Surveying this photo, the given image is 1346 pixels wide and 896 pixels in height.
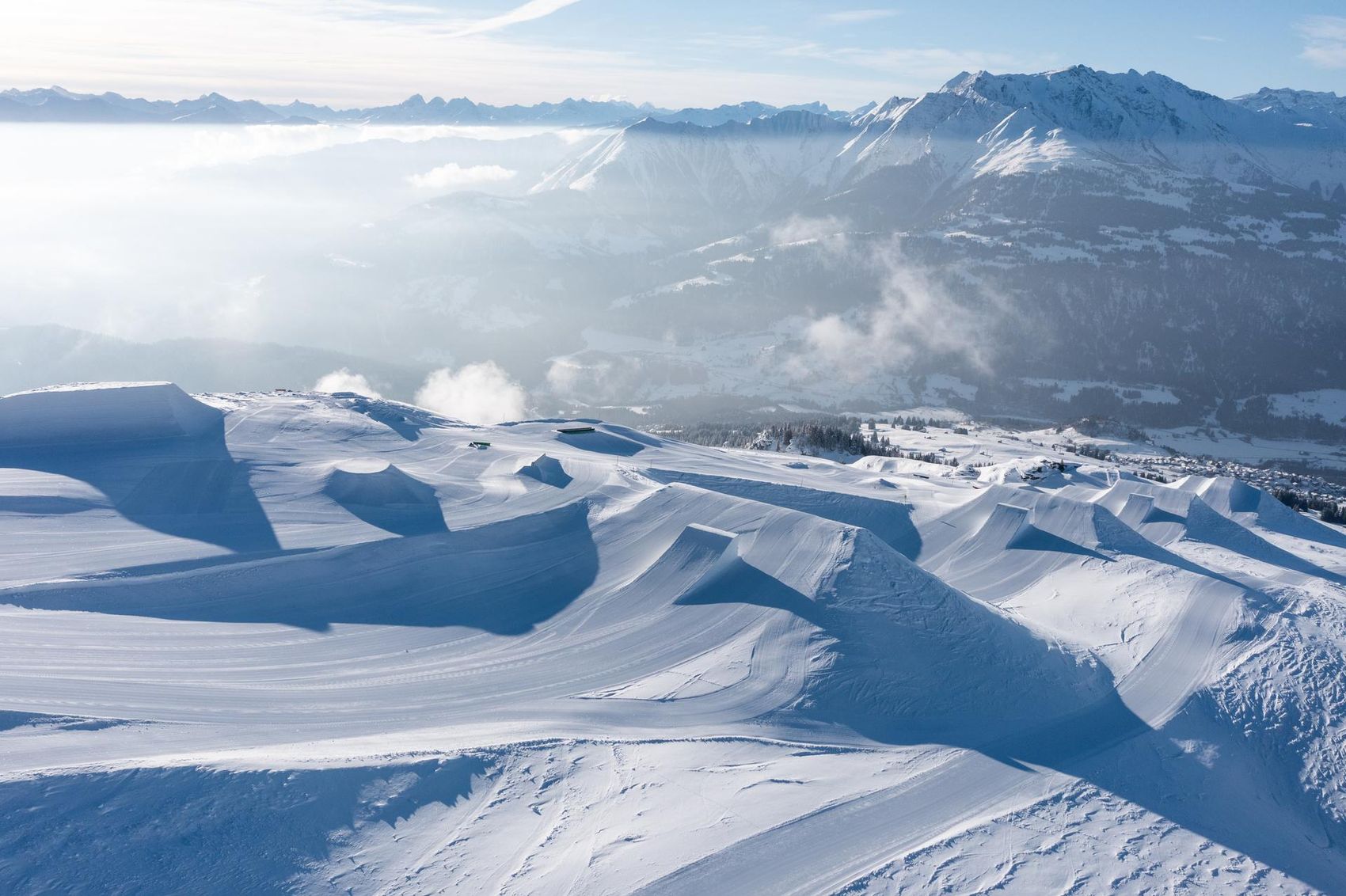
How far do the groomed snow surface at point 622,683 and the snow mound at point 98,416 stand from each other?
0.24 metres

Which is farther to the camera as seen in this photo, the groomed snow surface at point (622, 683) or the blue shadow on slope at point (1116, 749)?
the blue shadow on slope at point (1116, 749)

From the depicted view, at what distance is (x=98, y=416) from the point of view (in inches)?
1938

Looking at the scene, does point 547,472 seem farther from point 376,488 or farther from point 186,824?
point 186,824

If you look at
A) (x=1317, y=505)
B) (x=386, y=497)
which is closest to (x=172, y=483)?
(x=386, y=497)

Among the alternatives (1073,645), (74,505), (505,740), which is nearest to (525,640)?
(505,740)

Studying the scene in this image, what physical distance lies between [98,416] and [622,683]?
39435 mm

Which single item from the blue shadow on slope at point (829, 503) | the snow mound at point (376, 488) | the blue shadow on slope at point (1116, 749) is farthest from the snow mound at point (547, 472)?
the blue shadow on slope at point (1116, 749)

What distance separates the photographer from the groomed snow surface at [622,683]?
746 inches

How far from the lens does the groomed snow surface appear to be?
1894 cm

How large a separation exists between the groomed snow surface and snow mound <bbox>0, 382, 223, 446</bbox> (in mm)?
235

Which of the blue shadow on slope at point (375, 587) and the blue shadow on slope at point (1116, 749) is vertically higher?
the blue shadow on slope at point (375, 587)

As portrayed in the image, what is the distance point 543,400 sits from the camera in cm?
17975

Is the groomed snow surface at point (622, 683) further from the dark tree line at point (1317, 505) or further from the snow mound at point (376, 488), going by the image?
the dark tree line at point (1317, 505)

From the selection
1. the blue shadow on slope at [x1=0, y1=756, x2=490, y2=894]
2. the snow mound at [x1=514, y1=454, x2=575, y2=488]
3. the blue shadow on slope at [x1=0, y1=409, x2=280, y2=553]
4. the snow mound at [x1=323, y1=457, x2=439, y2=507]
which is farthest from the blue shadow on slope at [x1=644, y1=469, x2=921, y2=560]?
the blue shadow on slope at [x1=0, y1=756, x2=490, y2=894]
